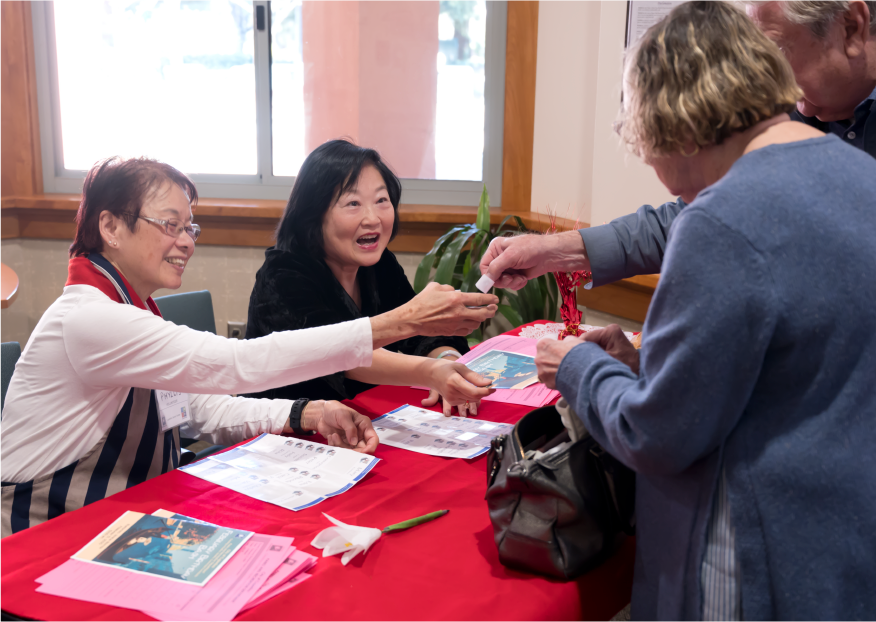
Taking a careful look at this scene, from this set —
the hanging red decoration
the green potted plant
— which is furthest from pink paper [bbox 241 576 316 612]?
the green potted plant

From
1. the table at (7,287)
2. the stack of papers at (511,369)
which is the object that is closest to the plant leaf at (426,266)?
the stack of papers at (511,369)

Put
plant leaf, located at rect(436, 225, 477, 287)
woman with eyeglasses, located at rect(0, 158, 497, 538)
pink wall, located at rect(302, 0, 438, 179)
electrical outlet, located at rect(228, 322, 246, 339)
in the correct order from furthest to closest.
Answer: electrical outlet, located at rect(228, 322, 246, 339) → pink wall, located at rect(302, 0, 438, 179) → plant leaf, located at rect(436, 225, 477, 287) → woman with eyeglasses, located at rect(0, 158, 497, 538)

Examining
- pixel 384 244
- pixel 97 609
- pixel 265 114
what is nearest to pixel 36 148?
pixel 265 114

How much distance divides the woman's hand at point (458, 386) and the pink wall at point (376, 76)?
2.63 metres

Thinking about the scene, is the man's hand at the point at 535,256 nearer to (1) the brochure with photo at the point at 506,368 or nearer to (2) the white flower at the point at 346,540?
(1) the brochure with photo at the point at 506,368

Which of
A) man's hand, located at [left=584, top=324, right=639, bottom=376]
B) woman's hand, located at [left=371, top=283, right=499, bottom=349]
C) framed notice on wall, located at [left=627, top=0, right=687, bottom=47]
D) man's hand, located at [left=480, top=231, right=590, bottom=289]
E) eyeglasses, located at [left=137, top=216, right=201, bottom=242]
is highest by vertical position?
framed notice on wall, located at [left=627, top=0, right=687, bottom=47]

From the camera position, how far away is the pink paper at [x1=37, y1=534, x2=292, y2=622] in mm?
952

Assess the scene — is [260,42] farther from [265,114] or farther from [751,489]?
[751,489]

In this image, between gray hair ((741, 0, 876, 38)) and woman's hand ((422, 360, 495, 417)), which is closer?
gray hair ((741, 0, 876, 38))

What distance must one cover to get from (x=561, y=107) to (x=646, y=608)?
3002 millimetres

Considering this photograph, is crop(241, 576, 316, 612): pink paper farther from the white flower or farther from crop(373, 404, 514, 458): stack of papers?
crop(373, 404, 514, 458): stack of papers

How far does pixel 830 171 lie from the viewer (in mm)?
854

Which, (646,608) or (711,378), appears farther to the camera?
(646,608)

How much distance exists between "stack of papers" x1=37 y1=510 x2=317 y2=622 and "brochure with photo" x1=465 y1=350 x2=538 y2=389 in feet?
3.13
